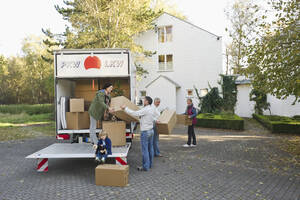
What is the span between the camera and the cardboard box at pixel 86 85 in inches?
326

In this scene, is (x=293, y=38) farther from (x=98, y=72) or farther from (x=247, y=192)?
(x=98, y=72)

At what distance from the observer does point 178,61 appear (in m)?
21.7

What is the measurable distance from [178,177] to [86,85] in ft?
15.4

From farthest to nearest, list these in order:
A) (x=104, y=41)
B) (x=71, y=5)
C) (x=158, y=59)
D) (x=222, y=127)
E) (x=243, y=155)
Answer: (x=158, y=59), (x=71, y=5), (x=104, y=41), (x=222, y=127), (x=243, y=155)

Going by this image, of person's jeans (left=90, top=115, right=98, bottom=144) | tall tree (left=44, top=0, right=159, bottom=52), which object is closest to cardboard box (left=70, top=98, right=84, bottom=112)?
person's jeans (left=90, top=115, right=98, bottom=144)

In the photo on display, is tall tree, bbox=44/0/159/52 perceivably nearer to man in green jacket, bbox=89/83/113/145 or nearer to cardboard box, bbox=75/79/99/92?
cardboard box, bbox=75/79/99/92

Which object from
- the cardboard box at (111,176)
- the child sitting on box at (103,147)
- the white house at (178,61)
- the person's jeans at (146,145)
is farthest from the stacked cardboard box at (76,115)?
the white house at (178,61)

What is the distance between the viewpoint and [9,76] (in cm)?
4075

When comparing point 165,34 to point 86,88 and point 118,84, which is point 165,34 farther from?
point 86,88

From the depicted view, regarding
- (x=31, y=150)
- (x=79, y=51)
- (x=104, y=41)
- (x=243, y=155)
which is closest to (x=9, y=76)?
(x=104, y=41)

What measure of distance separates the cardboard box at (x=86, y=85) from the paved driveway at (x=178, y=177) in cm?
249

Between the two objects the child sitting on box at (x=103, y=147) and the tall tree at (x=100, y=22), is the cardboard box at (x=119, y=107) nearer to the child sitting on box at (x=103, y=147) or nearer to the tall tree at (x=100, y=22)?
the child sitting on box at (x=103, y=147)

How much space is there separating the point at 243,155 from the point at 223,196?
3.61 m

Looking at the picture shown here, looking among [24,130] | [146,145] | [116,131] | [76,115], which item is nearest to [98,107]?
[116,131]
